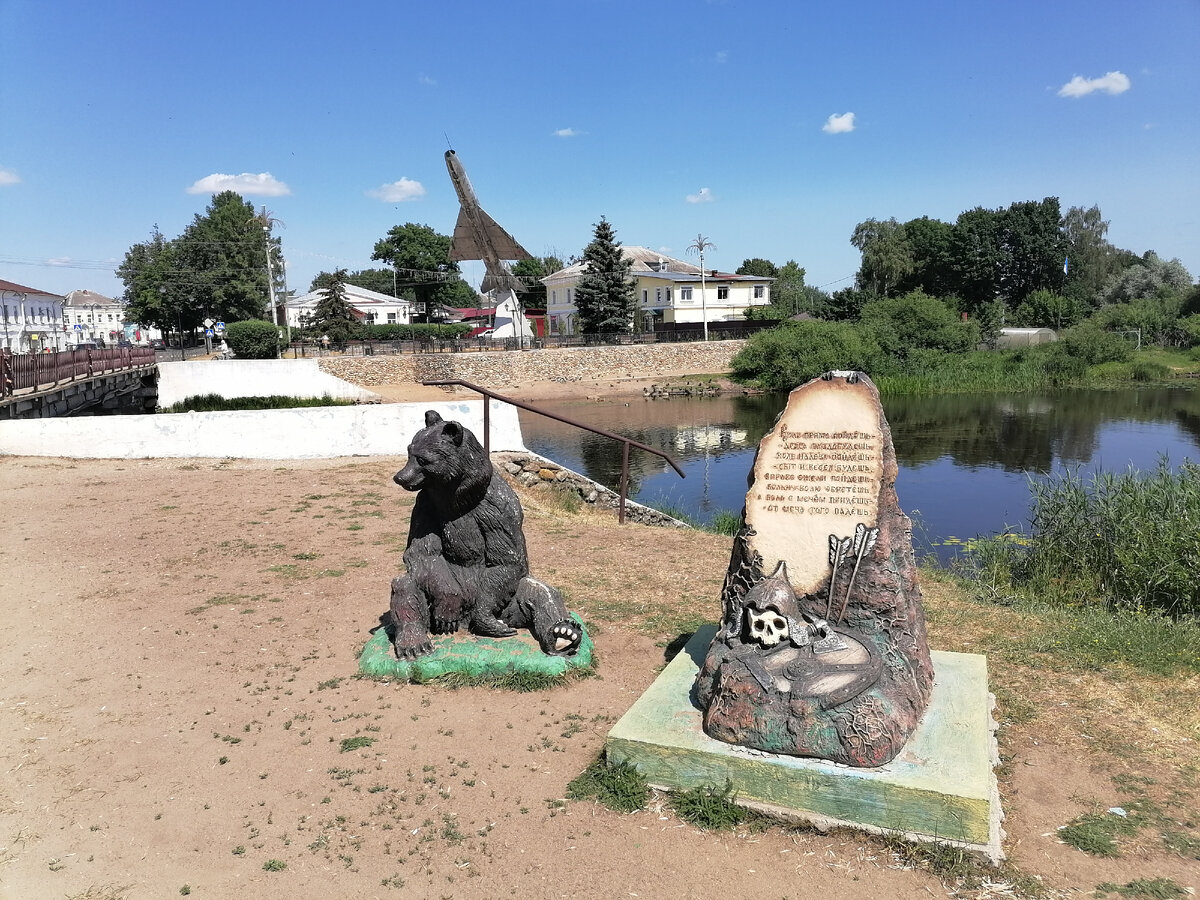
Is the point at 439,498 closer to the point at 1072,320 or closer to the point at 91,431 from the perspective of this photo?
the point at 91,431

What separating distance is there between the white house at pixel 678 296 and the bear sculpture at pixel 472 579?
5181cm

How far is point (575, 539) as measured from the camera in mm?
10352

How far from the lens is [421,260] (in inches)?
3150

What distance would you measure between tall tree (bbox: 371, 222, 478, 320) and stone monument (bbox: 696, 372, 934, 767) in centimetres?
7631

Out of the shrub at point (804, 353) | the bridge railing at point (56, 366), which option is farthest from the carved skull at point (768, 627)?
the shrub at point (804, 353)

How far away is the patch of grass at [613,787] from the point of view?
4.22 meters

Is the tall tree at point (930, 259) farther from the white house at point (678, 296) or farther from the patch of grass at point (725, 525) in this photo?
the patch of grass at point (725, 525)

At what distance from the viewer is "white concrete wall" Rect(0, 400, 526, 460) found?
1491 centimetres

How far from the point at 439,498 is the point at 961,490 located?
15809 mm

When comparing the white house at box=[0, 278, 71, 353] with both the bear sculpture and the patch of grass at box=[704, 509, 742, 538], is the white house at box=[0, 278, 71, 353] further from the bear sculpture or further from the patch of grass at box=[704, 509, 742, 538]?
the bear sculpture

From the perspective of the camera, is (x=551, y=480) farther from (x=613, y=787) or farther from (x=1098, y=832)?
(x=1098, y=832)

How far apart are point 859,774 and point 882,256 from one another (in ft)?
223

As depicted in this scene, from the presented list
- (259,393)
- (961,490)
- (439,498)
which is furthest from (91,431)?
(961,490)

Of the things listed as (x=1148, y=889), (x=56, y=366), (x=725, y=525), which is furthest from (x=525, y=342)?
(x=1148, y=889)
